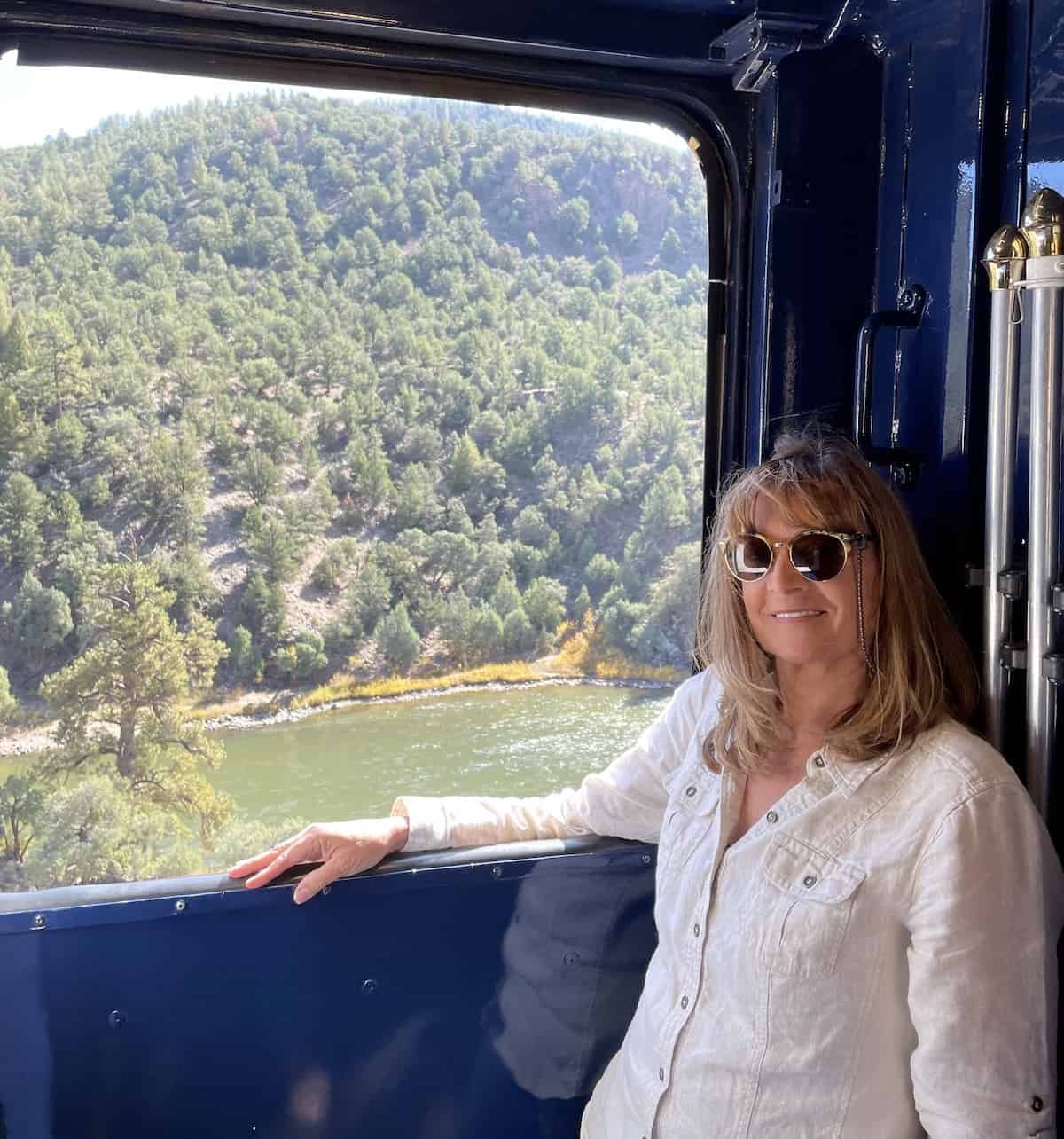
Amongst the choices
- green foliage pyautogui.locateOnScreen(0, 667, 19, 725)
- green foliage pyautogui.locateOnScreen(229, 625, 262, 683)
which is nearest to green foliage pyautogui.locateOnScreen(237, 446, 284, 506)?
→ green foliage pyautogui.locateOnScreen(229, 625, 262, 683)

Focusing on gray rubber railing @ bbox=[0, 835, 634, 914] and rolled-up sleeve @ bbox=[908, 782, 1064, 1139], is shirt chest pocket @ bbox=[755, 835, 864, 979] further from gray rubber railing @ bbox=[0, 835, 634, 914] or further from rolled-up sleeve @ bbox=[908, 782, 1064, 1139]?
gray rubber railing @ bbox=[0, 835, 634, 914]

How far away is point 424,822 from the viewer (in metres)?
2.19

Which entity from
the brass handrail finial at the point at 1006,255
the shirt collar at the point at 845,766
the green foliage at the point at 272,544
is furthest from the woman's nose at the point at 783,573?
the green foliage at the point at 272,544

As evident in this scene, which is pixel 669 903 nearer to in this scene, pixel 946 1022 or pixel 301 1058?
pixel 946 1022

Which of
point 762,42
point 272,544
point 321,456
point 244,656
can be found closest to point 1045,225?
point 762,42

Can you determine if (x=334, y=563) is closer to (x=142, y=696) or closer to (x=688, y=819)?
(x=142, y=696)

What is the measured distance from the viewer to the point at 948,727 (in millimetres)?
1633

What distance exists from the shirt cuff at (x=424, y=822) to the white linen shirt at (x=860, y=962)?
53cm

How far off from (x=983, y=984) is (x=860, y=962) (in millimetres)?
162

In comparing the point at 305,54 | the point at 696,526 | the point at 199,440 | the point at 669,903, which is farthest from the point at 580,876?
the point at 305,54

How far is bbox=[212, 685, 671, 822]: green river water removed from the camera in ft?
7.46

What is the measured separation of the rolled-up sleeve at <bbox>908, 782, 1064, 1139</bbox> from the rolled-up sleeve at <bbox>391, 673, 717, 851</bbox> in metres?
0.64

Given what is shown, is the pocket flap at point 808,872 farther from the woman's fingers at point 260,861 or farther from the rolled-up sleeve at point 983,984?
the woman's fingers at point 260,861

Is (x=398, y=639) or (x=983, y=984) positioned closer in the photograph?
(x=983, y=984)
